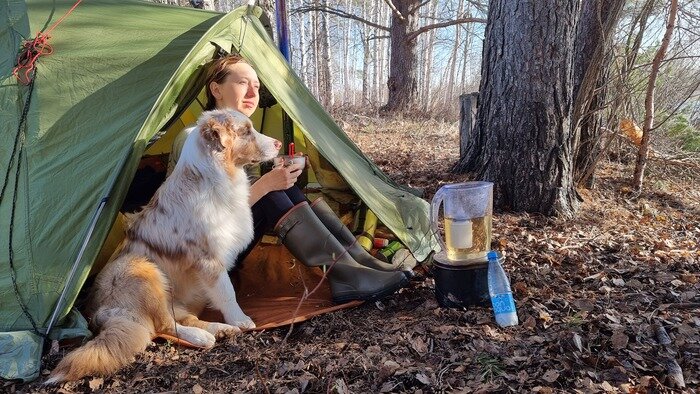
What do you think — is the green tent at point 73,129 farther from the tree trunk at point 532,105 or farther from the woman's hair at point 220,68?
the tree trunk at point 532,105

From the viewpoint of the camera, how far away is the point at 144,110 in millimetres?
3221

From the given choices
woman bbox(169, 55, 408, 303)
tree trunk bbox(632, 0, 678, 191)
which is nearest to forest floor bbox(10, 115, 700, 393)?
woman bbox(169, 55, 408, 303)

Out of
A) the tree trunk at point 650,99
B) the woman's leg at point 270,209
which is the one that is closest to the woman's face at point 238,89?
the woman's leg at point 270,209

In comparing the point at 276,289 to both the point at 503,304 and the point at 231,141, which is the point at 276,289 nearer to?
the point at 231,141

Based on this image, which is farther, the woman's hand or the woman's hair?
the woman's hair

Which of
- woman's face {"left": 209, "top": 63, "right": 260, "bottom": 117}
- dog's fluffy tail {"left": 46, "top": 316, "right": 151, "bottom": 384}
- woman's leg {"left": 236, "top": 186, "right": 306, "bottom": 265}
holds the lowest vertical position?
dog's fluffy tail {"left": 46, "top": 316, "right": 151, "bottom": 384}

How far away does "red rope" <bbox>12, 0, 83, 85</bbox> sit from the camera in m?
3.18

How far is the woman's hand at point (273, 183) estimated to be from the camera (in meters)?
3.50

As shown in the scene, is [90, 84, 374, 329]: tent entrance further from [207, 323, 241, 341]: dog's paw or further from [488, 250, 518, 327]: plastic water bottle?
[488, 250, 518, 327]: plastic water bottle

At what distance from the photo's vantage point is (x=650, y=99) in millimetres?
4906

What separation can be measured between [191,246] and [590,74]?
4.01m

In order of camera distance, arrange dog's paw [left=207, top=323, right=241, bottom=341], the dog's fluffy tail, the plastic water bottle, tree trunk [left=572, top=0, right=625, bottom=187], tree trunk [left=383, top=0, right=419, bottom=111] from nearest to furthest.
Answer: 1. the dog's fluffy tail
2. the plastic water bottle
3. dog's paw [left=207, top=323, right=241, bottom=341]
4. tree trunk [left=572, top=0, right=625, bottom=187]
5. tree trunk [left=383, top=0, right=419, bottom=111]

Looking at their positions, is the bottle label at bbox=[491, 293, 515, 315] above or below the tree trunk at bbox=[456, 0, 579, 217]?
below

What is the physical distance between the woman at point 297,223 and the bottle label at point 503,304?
0.70 metres
